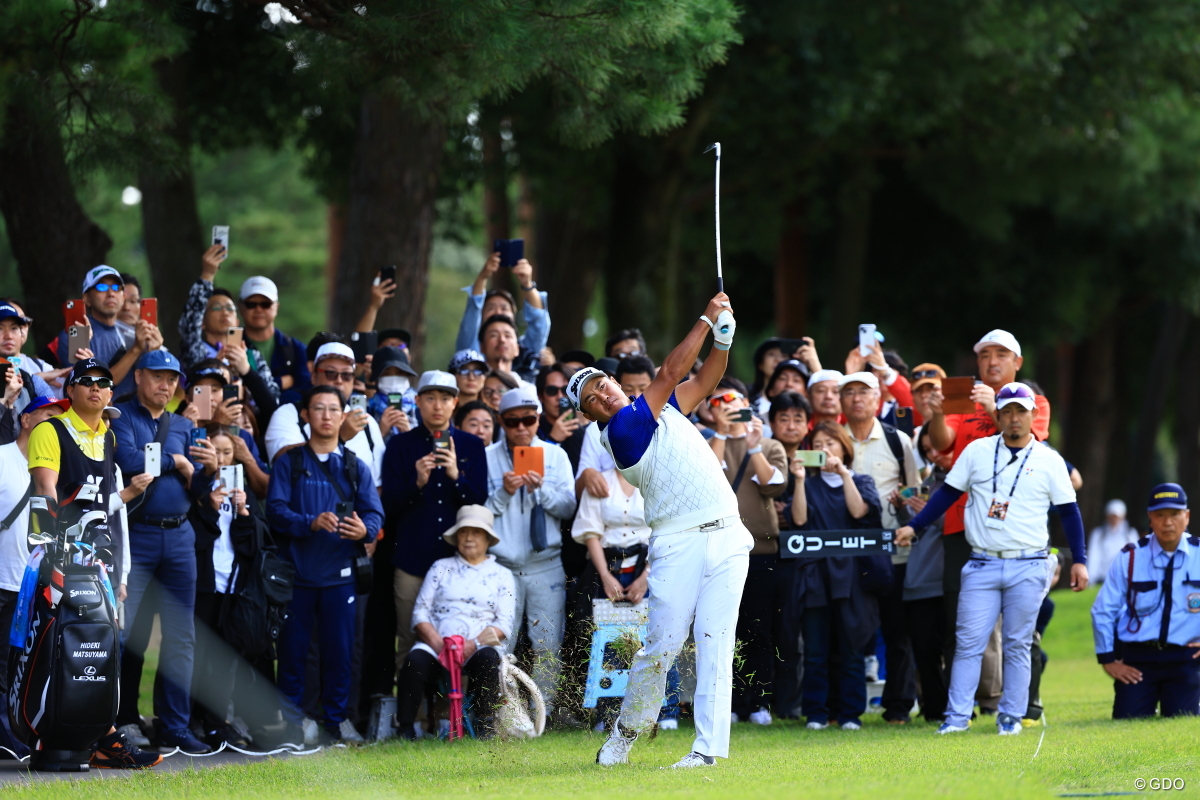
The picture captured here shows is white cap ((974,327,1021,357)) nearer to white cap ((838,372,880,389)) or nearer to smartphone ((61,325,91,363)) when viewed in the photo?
white cap ((838,372,880,389))

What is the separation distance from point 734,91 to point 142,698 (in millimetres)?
10346

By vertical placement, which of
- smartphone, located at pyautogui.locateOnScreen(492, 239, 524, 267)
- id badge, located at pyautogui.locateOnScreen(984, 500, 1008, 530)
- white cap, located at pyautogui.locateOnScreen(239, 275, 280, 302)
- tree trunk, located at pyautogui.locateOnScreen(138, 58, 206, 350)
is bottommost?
Result: id badge, located at pyautogui.locateOnScreen(984, 500, 1008, 530)

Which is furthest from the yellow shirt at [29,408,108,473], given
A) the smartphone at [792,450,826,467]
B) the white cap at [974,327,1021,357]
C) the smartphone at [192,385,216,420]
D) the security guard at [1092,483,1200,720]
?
the security guard at [1092,483,1200,720]

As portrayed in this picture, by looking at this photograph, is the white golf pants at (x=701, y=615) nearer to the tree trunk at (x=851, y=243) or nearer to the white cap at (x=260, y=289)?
the white cap at (x=260, y=289)


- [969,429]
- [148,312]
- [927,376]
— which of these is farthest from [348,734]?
[927,376]

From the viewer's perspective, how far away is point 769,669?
10.3 meters

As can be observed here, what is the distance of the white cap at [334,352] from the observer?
10.0 meters

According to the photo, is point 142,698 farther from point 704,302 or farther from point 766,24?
point 704,302

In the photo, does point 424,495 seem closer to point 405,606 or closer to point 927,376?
point 405,606

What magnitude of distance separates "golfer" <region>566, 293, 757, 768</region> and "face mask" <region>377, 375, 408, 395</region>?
3560mm

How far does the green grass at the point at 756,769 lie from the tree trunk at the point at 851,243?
41.8 feet

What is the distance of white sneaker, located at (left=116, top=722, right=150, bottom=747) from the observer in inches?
337

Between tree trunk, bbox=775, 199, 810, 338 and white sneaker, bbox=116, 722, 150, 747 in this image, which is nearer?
white sneaker, bbox=116, 722, 150, 747

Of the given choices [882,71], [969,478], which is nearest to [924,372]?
[969,478]
